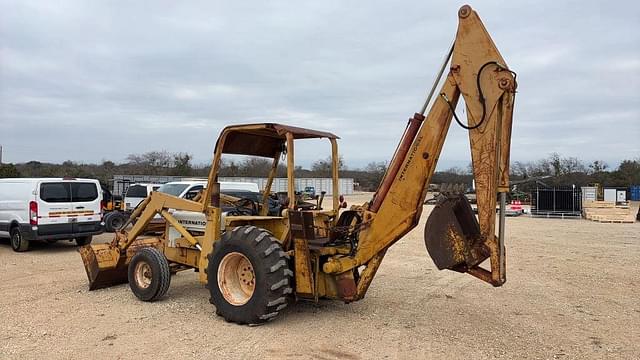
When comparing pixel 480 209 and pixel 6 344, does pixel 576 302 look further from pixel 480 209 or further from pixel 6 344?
pixel 6 344

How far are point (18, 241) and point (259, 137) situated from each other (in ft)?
28.2

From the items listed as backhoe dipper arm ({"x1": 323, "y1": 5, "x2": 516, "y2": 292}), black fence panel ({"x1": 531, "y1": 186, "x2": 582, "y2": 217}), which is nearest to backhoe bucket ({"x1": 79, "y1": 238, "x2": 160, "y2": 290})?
backhoe dipper arm ({"x1": 323, "y1": 5, "x2": 516, "y2": 292})

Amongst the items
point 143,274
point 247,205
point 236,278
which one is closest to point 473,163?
point 236,278

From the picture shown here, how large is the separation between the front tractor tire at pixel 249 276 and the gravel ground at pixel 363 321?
23cm

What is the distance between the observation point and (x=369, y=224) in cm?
626

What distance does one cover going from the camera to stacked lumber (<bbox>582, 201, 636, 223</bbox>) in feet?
83.5

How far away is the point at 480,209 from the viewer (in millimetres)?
5598

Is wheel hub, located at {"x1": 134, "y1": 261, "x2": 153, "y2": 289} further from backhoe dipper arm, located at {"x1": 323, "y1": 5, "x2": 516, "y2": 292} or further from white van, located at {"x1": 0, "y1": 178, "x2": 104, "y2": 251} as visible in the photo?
white van, located at {"x1": 0, "y1": 178, "x2": 104, "y2": 251}

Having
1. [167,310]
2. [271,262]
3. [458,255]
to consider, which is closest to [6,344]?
[167,310]

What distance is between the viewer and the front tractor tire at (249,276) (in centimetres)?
613

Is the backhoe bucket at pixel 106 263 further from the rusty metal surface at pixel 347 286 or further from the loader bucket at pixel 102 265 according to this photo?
the rusty metal surface at pixel 347 286

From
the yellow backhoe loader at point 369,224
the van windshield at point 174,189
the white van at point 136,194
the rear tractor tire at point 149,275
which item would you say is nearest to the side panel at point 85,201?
the van windshield at point 174,189

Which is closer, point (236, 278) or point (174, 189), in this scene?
point (236, 278)

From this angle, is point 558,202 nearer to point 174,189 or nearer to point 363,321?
point 174,189
